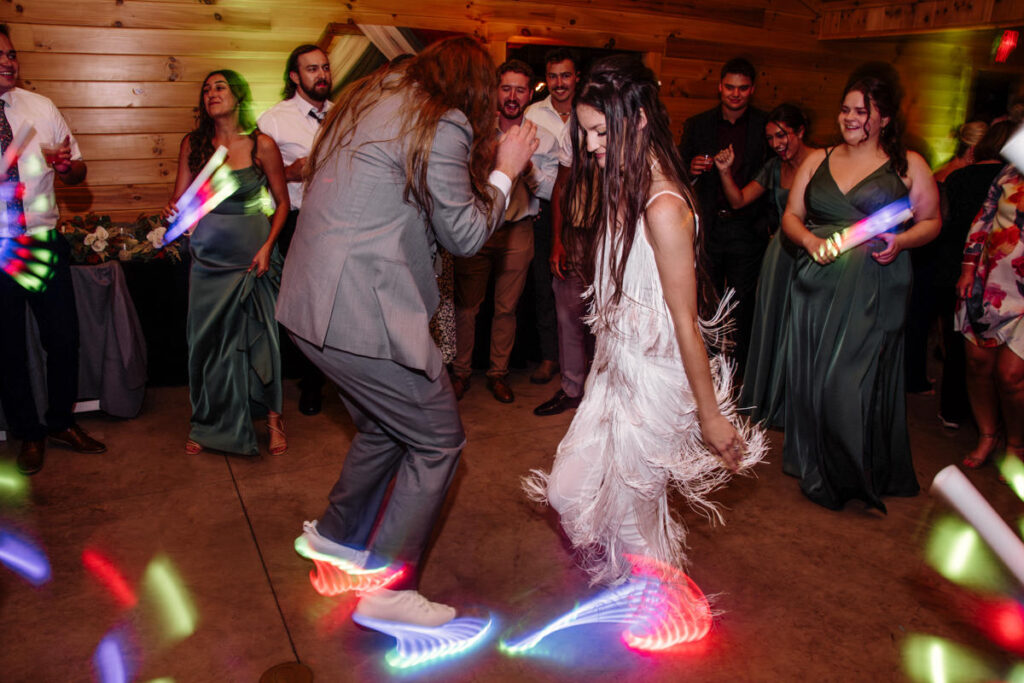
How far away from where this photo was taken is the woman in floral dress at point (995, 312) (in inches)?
125

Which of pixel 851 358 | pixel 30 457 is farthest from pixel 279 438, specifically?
pixel 851 358

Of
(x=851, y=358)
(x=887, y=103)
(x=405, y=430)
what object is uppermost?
(x=887, y=103)

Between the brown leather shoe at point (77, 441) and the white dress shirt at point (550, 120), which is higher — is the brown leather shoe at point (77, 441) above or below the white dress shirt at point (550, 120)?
below

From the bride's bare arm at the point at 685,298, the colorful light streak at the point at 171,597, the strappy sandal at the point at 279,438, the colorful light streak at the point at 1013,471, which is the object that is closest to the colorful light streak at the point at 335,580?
the colorful light streak at the point at 171,597

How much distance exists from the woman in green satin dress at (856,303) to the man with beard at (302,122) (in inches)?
96.1

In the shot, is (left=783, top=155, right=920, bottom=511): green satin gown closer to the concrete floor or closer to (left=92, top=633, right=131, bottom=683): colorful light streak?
the concrete floor

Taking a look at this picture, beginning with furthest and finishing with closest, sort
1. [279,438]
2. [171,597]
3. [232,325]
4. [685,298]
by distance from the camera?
[279,438]
[232,325]
[171,597]
[685,298]

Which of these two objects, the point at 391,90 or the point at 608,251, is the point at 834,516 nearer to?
the point at 608,251

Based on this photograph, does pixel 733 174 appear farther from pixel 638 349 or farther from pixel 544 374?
pixel 638 349

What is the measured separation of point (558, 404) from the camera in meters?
4.05

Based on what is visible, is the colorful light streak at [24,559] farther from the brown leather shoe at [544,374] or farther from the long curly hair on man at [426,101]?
the brown leather shoe at [544,374]

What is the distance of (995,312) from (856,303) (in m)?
0.77

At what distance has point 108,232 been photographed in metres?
3.81

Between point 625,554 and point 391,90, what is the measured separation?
1465 millimetres
